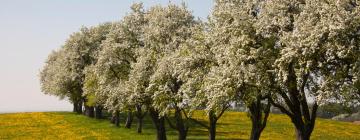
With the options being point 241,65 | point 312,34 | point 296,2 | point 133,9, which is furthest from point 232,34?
point 133,9

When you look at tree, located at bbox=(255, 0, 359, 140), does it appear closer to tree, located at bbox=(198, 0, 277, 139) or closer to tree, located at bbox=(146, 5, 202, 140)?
tree, located at bbox=(198, 0, 277, 139)

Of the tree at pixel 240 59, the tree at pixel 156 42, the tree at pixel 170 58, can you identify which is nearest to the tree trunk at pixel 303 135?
the tree at pixel 240 59

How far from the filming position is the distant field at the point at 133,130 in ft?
198

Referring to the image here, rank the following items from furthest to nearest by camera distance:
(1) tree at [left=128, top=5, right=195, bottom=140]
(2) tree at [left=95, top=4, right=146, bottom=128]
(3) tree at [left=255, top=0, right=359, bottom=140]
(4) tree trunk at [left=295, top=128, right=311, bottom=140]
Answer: (2) tree at [left=95, top=4, right=146, bottom=128], (1) tree at [left=128, top=5, right=195, bottom=140], (4) tree trunk at [left=295, top=128, right=311, bottom=140], (3) tree at [left=255, top=0, right=359, bottom=140]

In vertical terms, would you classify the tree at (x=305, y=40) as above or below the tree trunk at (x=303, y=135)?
above

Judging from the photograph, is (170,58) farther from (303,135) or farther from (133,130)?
(133,130)

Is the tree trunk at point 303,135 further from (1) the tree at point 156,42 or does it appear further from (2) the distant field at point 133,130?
(2) the distant field at point 133,130

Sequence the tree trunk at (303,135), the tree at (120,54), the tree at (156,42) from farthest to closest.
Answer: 1. the tree at (120,54)
2. the tree at (156,42)
3. the tree trunk at (303,135)

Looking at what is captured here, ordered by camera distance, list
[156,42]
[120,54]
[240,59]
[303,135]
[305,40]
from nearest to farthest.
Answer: [305,40]
[240,59]
[303,135]
[156,42]
[120,54]

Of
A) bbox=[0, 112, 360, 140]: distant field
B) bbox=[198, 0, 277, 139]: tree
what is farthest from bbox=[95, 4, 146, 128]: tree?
bbox=[198, 0, 277, 139]: tree

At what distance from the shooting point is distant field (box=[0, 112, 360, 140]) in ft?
198

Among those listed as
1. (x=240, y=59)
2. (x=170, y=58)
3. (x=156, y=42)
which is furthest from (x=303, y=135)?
(x=156, y=42)

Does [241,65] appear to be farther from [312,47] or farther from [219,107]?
[312,47]

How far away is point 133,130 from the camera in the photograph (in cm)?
6569
